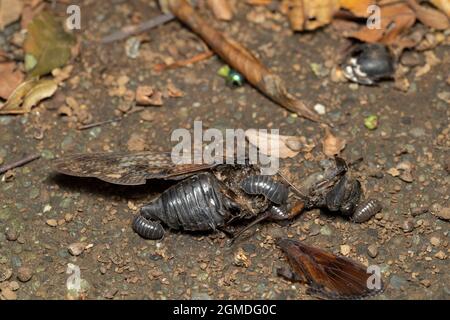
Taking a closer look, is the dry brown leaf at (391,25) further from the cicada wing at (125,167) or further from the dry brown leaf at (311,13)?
the cicada wing at (125,167)

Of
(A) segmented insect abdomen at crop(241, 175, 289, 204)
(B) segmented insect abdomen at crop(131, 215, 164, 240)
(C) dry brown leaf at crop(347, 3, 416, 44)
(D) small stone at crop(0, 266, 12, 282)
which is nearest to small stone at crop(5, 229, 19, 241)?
(D) small stone at crop(0, 266, 12, 282)

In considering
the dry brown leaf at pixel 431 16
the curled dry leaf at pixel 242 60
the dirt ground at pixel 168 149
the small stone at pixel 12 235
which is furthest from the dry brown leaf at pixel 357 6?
the small stone at pixel 12 235

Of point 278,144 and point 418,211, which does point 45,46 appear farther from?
point 418,211

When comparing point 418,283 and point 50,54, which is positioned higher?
point 50,54

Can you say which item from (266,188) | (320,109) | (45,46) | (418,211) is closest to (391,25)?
(320,109)
